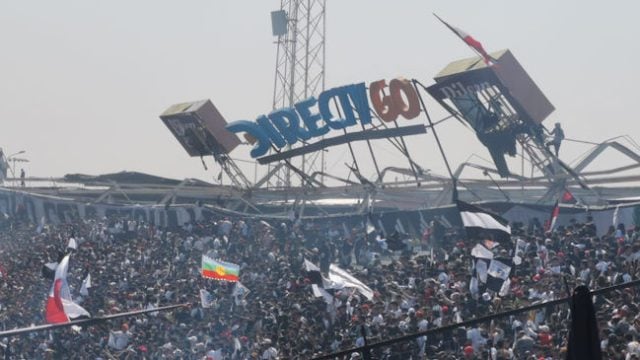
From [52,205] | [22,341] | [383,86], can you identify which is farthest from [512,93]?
[52,205]

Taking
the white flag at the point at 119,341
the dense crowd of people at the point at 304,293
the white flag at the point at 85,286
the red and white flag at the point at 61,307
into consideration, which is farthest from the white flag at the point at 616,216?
the white flag at the point at 85,286

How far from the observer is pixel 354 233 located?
91.3ft

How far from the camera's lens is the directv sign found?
28.3m

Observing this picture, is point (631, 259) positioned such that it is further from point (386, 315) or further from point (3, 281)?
point (3, 281)

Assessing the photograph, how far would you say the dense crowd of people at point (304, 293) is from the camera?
15.5 metres

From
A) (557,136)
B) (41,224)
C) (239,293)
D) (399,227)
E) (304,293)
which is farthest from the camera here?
(41,224)

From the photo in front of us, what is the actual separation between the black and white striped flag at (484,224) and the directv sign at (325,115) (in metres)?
13.0

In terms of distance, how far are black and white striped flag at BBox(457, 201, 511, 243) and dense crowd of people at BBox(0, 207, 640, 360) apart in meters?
1.23

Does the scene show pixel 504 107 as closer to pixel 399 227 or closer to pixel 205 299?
pixel 399 227

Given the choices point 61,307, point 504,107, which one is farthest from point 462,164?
point 61,307

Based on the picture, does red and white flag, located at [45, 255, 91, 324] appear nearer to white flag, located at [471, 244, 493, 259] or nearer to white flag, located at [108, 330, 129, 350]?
white flag, located at [471, 244, 493, 259]

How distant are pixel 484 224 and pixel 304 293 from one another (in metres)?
8.07

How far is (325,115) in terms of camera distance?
2992 centimetres

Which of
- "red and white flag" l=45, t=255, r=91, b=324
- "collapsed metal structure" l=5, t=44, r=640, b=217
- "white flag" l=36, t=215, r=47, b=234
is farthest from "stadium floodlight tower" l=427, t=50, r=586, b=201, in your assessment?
"white flag" l=36, t=215, r=47, b=234
